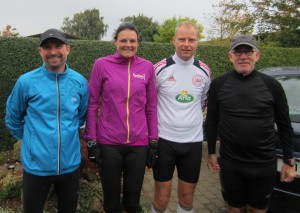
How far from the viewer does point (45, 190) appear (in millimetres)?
2648

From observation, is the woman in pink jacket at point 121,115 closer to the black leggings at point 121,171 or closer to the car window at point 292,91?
the black leggings at point 121,171

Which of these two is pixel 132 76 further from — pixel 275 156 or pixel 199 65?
pixel 275 156

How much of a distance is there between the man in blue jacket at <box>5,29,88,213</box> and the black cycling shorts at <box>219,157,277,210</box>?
1.28 meters

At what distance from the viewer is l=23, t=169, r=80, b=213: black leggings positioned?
102 inches

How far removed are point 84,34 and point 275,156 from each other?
6599 cm

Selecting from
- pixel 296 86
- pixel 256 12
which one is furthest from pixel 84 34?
pixel 296 86

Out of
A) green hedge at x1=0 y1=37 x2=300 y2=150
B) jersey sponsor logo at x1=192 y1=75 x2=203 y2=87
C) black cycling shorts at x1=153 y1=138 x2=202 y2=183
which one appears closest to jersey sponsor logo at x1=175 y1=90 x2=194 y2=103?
jersey sponsor logo at x1=192 y1=75 x2=203 y2=87

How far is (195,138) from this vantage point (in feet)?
10.3

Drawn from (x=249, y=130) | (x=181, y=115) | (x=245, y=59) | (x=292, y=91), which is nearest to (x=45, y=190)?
(x=181, y=115)

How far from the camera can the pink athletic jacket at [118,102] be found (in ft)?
9.30

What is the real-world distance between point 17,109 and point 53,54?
516mm

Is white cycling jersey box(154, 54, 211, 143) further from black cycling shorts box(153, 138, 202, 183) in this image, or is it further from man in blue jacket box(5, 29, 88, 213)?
man in blue jacket box(5, 29, 88, 213)

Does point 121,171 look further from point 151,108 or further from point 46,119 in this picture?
point 46,119


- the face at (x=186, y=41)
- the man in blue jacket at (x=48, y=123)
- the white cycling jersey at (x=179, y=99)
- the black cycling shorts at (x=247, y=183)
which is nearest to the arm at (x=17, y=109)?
the man in blue jacket at (x=48, y=123)
